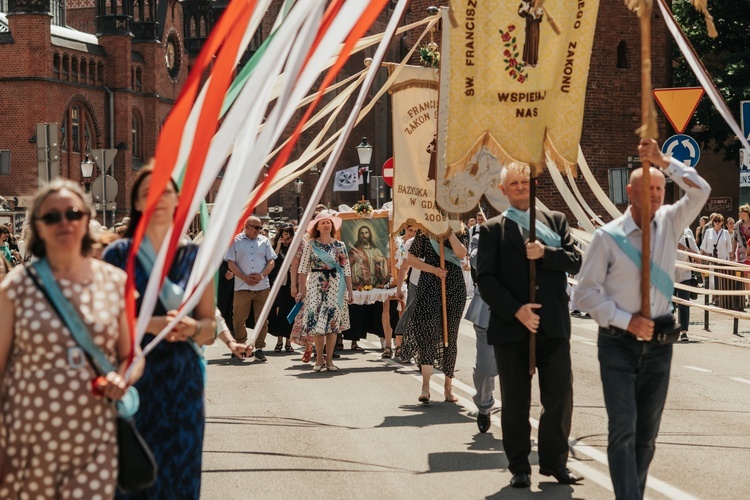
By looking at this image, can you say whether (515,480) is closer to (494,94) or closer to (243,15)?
(494,94)

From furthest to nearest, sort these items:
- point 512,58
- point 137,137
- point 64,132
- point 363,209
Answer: point 137,137, point 64,132, point 363,209, point 512,58

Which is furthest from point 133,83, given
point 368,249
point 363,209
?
point 368,249

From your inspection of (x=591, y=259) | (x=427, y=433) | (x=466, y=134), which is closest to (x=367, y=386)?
(x=427, y=433)

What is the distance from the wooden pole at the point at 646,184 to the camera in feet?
22.4

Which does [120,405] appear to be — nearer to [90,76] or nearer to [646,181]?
[646,181]

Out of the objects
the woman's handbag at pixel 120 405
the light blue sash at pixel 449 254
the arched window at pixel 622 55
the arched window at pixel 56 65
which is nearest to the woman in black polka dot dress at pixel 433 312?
the light blue sash at pixel 449 254

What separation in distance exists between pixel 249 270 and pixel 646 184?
11841 millimetres

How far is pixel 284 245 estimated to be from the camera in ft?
64.4

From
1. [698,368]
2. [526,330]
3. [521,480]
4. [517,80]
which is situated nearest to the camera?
[521,480]

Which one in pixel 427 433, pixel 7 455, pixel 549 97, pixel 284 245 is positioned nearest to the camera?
pixel 7 455

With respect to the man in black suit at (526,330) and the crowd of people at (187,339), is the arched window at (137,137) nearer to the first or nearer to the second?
the crowd of people at (187,339)

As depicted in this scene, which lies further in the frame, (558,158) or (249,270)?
(249,270)

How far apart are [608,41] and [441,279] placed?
104 feet

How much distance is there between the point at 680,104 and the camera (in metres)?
15.8
